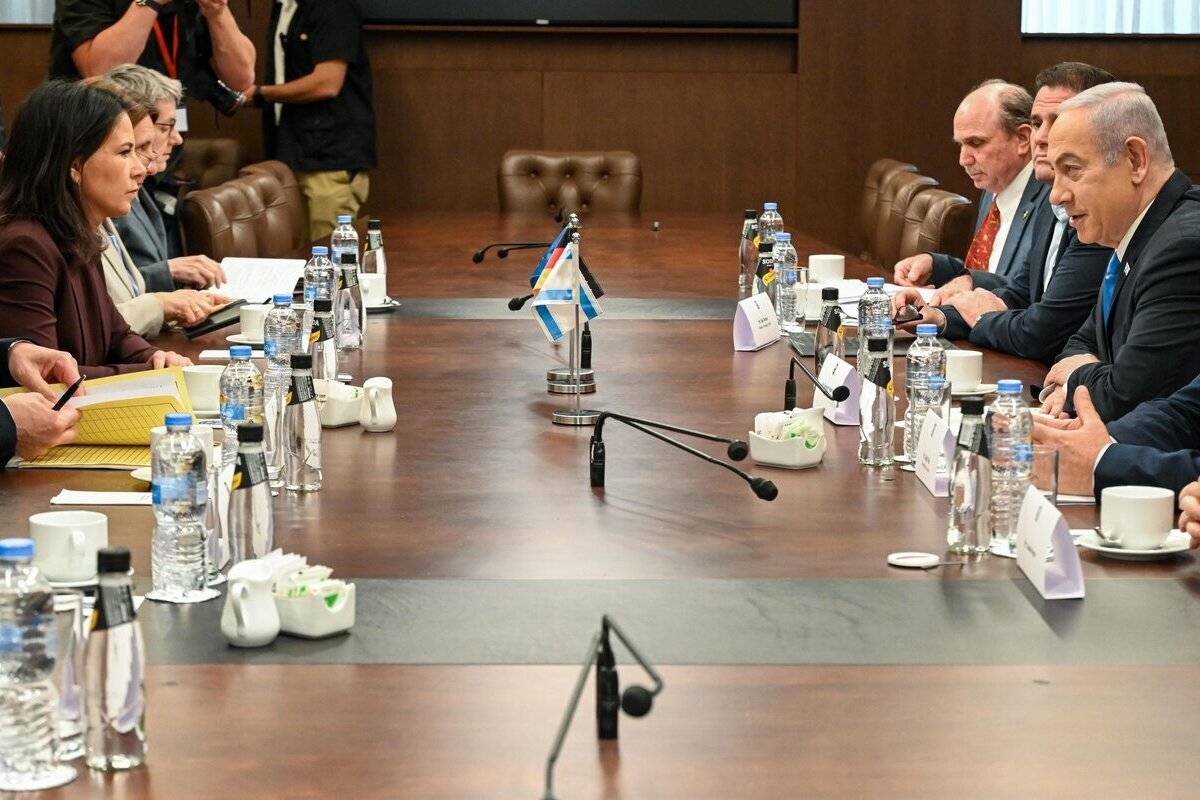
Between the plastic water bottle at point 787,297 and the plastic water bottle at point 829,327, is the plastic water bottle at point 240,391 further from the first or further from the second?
the plastic water bottle at point 787,297

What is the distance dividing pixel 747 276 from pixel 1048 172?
0.94m

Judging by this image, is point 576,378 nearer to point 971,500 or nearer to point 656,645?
point 971,500

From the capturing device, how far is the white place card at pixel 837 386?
2963 mm

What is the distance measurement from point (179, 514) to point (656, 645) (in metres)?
0.62

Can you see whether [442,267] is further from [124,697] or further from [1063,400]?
[124,697]

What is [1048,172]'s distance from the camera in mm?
4250

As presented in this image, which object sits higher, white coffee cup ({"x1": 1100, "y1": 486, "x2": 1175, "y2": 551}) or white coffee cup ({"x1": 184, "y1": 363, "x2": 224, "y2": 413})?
white coffee cup ({"x1": 184, "y1": 363, "x2": 224, "y2": 413})

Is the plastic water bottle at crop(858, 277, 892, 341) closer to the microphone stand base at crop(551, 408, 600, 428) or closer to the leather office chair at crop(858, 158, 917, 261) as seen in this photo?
the microphone stand base at crop(551, 408, 600, 428)

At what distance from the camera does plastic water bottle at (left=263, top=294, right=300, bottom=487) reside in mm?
2605

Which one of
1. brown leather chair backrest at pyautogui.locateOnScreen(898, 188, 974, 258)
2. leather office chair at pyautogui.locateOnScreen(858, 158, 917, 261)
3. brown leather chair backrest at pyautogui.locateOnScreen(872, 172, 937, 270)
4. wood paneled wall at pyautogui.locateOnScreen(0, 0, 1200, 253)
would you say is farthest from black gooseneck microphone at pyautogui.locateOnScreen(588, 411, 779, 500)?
wood paneled wall at pyautogui.locateOnScreen(0, 0, 1200, 253)

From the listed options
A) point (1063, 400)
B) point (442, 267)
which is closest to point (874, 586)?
point (1063, 400)

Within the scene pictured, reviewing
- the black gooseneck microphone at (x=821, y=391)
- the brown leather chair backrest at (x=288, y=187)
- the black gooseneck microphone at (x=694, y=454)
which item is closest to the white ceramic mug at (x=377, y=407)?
the black gooseneck microphone at (x=694, y=454)

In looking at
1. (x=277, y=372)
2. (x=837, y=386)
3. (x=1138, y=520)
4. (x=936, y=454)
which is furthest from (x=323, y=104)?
(x=1138, y=520)

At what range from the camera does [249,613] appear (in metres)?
1.81
